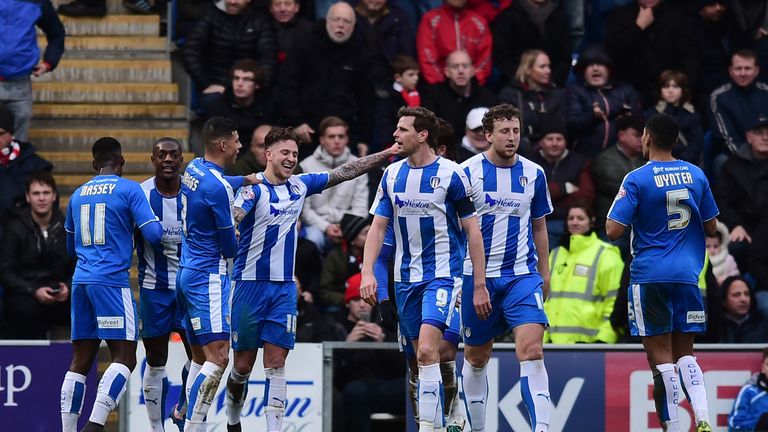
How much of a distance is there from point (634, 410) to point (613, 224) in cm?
287

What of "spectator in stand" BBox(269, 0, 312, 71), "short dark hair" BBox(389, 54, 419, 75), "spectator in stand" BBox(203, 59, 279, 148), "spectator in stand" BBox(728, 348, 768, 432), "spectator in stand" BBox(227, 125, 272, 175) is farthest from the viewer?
"spectator in stand" BBox(269, 0, 312, 71)

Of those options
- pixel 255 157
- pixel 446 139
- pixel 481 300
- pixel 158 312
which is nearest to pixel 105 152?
pixel 158 312

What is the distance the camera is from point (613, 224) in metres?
12.3

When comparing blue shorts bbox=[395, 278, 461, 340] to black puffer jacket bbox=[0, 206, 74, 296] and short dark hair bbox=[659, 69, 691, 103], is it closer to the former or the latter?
black puffer jacket bbox=[0, 206, 74, 296]

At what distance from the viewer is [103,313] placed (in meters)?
12.4

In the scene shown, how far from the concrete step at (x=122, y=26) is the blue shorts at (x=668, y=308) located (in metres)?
8.32

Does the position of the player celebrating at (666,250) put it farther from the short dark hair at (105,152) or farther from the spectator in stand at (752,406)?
the short dark hair at (105,152)

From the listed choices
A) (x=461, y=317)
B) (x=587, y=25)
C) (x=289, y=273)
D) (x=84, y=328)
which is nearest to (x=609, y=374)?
(x=461, y=317)

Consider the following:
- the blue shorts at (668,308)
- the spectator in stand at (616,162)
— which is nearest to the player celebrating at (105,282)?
the blue shorts at (668,308)

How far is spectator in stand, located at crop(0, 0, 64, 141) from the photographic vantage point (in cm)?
1706

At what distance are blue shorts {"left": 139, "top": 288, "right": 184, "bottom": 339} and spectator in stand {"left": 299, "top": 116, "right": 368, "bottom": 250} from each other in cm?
321

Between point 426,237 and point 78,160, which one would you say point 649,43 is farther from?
point 426,237

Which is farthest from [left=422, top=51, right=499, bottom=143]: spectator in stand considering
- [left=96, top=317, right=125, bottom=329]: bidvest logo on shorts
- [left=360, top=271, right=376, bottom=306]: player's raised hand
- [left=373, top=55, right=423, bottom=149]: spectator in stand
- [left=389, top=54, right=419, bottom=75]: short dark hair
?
[left=96, top=317, right=125, bottom=329]: bidvest logo on shorts

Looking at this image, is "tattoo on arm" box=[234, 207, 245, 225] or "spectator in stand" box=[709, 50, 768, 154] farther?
"spectator in stand" box=[709, 50, 768, 154]
